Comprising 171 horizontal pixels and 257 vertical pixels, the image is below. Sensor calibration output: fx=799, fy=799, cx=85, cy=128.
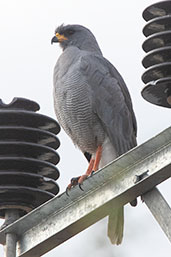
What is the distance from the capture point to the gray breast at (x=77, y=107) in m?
7.53

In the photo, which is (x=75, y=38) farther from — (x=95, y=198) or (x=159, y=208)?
(x=159, y=208)

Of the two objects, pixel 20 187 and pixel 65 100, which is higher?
pixel 65 100

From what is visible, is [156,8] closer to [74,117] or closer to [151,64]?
[151,64]

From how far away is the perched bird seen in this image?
24.6 feet

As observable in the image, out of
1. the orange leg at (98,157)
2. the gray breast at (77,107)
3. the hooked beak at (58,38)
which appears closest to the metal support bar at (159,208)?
the orange leg at (98,157)

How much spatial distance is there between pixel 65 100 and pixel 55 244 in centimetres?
281

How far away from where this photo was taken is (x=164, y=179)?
4.34 meters

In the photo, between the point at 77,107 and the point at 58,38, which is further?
the point at 58,38

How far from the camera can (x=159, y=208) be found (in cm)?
427

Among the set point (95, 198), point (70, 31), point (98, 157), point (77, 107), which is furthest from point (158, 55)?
point (70, 31)

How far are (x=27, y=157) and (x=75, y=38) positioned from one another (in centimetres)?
309

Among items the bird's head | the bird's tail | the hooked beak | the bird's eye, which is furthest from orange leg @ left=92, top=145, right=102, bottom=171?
the bird's eye

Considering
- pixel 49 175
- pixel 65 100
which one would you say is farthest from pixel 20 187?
pixel 65 100

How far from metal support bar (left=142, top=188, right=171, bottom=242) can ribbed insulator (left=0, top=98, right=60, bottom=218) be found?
4.96 feet
